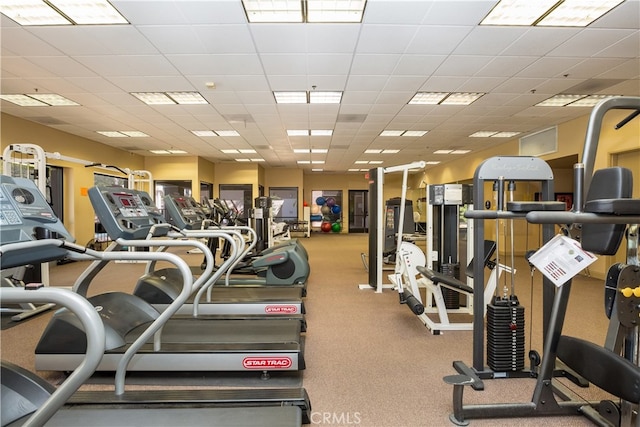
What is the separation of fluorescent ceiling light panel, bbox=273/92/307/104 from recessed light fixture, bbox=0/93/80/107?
3.50 m

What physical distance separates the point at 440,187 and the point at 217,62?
314 centimetres

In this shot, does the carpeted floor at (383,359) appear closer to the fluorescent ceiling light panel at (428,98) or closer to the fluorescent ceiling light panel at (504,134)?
the fluorescent ceiling light panel at (428,98)

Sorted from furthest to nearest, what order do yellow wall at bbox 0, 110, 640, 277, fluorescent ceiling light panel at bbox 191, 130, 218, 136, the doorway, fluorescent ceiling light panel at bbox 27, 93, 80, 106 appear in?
the doorway < fluorescent ceiling light panel at bbox 191, 130, 218, 136 < yellow wall at bbox 0, 110, 640, 277 < fluorescent ceiling light panel at bbox 27, 93, 80, 106

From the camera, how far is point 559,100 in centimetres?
585

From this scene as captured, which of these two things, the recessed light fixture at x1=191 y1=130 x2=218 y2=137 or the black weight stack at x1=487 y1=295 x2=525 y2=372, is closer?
the black weight stack at x1=487 y1=295 x2=525 y2=372

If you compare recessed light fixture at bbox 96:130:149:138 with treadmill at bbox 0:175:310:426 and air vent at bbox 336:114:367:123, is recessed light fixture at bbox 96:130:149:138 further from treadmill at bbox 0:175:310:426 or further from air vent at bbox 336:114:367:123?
treadmill at bbox 0:175:310:426

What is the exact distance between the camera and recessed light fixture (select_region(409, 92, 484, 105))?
556 cm

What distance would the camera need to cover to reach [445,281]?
3.39 metres

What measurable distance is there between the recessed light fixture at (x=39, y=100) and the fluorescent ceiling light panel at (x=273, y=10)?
419cm

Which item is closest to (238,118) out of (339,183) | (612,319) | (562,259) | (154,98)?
(154,98)

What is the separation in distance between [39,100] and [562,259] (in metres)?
7.48

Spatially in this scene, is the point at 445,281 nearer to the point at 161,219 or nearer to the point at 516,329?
the point at 516,329

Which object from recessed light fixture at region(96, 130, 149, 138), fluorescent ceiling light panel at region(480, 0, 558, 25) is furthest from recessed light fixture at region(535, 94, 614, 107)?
recessed light fixture at region(96, 130, 149, 138)

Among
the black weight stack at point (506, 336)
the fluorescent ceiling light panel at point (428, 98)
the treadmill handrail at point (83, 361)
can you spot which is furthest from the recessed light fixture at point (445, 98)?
the treadmill handrail at point (83, 361)
